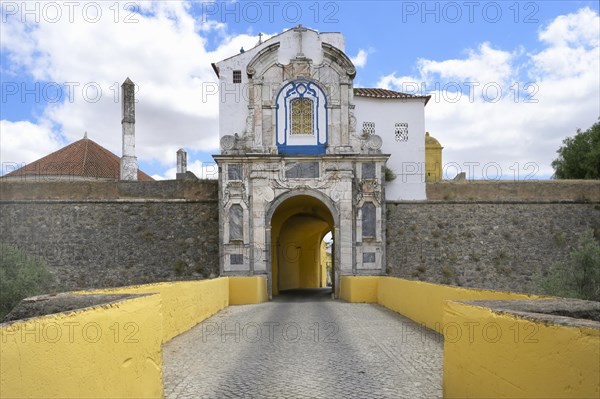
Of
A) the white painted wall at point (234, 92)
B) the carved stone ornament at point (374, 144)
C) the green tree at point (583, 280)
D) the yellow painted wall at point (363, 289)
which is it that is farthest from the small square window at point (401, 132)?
the green tree at point (583, 280)

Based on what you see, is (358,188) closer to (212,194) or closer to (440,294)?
(212,194)

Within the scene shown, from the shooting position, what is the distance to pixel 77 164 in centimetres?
3002

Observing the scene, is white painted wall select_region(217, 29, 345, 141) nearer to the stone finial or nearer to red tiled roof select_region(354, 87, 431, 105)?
red tiled roof select_region(354, 87, 431, 105)

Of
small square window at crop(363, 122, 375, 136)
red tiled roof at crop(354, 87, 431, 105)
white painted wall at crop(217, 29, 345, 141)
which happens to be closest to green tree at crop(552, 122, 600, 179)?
red tiled roof at crop(354, 87, 431, 105)

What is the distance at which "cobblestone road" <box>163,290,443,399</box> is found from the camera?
6.45m

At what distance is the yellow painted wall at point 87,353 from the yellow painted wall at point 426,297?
4.44 m

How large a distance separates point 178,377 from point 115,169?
1022 inches

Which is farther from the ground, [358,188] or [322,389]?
[358,188]

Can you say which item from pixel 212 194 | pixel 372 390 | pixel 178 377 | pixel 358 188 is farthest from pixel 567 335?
pixel 212 194

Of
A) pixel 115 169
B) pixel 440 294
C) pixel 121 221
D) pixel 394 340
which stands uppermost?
pixel 115 169

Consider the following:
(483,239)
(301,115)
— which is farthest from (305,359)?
(483,239)

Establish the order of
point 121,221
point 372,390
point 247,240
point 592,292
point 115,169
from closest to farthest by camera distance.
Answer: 1. point 372,390
2. point 592,292
3. point 247,240
4. point 121,221
5. point 115,169

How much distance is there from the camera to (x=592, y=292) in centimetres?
1684

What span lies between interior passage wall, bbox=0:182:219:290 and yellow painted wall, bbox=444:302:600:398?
17283mm
